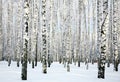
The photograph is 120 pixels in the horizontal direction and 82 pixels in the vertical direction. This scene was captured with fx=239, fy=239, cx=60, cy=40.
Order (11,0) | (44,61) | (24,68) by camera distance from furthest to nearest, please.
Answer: (11,0) → (44,61) → (24,68)

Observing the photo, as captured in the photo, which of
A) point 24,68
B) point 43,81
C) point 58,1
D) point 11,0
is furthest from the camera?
point 58,1

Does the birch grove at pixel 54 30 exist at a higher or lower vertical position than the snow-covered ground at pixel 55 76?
higher

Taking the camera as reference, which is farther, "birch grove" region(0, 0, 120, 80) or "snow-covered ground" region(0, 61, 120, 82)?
"birch grove" region(0, 0, 120, 80)

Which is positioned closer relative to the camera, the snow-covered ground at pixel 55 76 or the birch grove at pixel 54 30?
the snow-covered ground at pixel 55 76

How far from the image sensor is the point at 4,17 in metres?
54.2

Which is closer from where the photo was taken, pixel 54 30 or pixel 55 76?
pixel 55 76

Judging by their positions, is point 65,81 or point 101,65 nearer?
point 65,81

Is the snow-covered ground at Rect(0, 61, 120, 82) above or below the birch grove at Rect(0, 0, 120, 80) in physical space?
below

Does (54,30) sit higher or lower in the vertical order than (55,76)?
higher

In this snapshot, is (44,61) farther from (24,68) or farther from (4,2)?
(4,2)

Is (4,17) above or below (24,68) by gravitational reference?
above

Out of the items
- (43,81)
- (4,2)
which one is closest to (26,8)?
(43,81)

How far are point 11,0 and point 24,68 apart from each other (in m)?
23.2

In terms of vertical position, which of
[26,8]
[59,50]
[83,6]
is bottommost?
[59,50]
